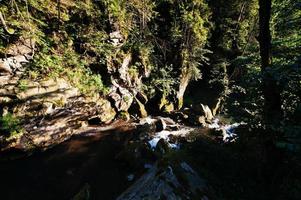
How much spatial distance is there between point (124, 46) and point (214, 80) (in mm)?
8376

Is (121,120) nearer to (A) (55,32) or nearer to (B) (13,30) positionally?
(A) (55,32)

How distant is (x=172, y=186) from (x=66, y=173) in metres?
5.24

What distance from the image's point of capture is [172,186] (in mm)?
3635

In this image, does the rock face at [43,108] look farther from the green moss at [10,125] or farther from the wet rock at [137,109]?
the wet rock at [137,109]

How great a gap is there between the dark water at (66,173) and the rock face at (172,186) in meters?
3.14

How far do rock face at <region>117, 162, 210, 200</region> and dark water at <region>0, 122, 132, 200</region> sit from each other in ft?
10.3

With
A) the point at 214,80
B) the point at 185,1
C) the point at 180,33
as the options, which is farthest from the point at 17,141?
the point at 214,80

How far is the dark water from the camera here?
6629mm

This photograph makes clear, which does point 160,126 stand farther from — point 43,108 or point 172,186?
point 172,186

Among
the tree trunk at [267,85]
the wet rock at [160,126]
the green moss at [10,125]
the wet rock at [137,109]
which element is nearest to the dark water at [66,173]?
the green moss at [10,125]

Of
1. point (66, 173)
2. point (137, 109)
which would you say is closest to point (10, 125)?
point (66, 173)

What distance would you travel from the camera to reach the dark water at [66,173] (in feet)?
21.7

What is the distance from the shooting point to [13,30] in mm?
8305

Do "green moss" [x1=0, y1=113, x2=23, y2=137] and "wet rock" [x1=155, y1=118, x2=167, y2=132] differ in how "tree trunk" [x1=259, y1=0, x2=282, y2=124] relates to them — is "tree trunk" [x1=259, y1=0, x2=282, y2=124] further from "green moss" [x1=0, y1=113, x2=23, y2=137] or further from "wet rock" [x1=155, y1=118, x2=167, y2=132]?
"wet rock" [x1=155, y1=118, x2=167, y2=132]
